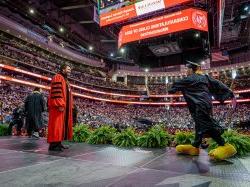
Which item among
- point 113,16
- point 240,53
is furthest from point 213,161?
point 240,53

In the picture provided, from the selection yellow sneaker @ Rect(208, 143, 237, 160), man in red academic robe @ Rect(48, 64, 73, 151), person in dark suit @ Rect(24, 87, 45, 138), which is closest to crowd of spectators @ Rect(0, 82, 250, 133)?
yellow sneaker @ Rect(208, 143, 237, 160)

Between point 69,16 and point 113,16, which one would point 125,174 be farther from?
point 69,16

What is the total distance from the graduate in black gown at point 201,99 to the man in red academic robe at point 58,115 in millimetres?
1807

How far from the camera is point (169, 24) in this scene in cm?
912

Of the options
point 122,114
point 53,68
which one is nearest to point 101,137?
point 53,68

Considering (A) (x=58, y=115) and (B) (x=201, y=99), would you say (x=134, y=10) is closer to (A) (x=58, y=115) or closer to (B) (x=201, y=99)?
(A) (x=58, y=115)

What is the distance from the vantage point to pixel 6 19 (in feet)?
93.8

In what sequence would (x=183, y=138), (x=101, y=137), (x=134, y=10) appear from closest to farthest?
(x=183, y=138) < (x=101, y=137) < (x=134, y=10)

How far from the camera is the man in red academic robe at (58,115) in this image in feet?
13.5

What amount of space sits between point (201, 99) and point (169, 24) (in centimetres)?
609

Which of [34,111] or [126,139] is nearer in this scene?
[126,139]

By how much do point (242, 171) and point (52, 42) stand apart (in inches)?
1467

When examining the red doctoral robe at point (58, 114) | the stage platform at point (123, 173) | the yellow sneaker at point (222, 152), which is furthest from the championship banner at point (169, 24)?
the stage platform at point (123, 173)

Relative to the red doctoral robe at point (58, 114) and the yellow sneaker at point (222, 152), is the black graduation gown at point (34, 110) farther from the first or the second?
the yellow sneaker at point (222, 152)
